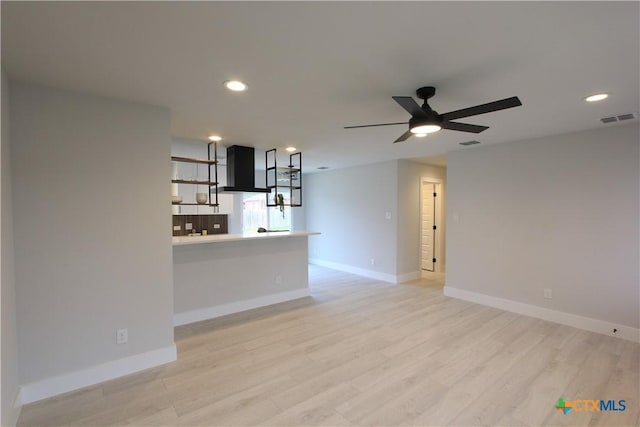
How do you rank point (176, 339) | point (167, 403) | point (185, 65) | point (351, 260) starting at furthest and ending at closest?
point (351, 260), point (176, 339), point (167, 403), point (185, 65)

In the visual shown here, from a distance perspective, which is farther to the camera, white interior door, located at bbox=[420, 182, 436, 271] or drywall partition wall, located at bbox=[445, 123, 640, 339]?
white interior door, located at bbox=[420, 182, 436, 271]

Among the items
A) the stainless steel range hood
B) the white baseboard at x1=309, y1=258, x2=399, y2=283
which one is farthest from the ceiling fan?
the white baseboard at x1=309, y1=258, x2=399, y2=283

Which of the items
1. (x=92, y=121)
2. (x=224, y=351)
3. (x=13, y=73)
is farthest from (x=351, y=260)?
(x=13, y=73)

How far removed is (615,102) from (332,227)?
5254mm

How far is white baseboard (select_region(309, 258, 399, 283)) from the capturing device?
19.1 ft

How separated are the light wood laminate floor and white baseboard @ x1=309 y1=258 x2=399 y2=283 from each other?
1.84 metres

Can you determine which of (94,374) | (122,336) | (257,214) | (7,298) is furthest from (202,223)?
(7,298)

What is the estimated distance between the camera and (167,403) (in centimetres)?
222

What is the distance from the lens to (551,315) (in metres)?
3.84

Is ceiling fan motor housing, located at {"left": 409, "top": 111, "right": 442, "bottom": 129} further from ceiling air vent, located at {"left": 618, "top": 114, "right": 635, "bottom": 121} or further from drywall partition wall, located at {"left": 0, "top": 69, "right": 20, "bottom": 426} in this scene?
drywall partition wall, located at {"left": 0, "top": 69, "right": 20, "bottom": 426}

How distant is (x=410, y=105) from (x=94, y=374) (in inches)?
127

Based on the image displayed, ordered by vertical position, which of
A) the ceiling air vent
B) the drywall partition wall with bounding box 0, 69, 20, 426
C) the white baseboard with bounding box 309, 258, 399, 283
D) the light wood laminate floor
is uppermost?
the ceiling air vent

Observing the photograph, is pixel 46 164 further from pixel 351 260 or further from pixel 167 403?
pixel 351 260

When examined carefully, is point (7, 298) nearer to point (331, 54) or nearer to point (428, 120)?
point (331, 54)
